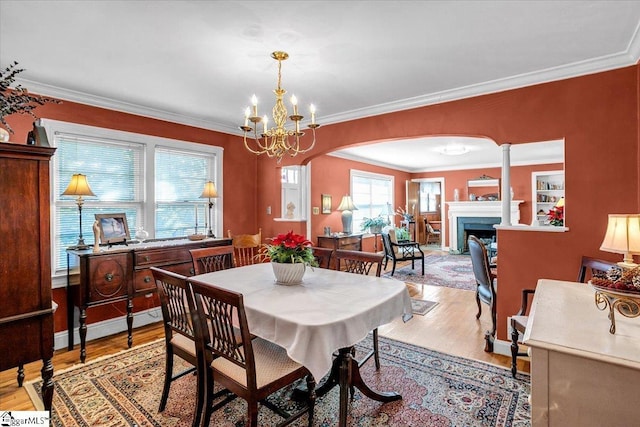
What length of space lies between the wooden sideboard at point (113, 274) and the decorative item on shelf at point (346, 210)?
360 centimetres

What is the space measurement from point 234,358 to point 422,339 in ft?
7.16

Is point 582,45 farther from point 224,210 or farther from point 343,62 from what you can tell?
point 224,210

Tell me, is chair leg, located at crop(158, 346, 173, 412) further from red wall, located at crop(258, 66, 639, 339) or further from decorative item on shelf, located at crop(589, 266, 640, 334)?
red wall, located at crop(258, 66, 639, 339)

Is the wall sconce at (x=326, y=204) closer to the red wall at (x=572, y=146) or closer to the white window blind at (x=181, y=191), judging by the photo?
the white window blind at (x=181, y=191)

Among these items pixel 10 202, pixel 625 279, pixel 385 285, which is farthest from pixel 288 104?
pixel 625 279

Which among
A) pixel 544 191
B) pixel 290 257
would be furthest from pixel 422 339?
pixel 544 191

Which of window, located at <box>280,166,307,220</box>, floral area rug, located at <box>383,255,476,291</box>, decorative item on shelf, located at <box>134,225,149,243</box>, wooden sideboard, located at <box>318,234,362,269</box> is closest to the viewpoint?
decorative item on shelf, located at <box>134,225,149,243</box>

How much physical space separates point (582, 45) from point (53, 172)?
4.60 metres

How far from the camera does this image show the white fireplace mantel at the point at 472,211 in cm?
784

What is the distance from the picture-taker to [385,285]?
2.19 metres

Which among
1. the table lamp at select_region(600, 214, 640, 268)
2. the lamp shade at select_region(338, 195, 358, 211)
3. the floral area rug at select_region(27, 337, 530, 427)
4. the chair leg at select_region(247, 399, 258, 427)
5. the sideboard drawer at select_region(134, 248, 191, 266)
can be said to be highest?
the lamp shade at select_region(338, 195, 358, 211)

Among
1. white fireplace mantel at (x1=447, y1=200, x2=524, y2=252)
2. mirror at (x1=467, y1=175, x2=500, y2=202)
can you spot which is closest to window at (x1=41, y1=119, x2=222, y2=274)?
white fireplace mantel at (x1=447, y1=200, x2=524, y2=252)

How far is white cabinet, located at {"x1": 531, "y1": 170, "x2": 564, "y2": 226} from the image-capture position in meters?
7.69

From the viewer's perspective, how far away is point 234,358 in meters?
1.58
